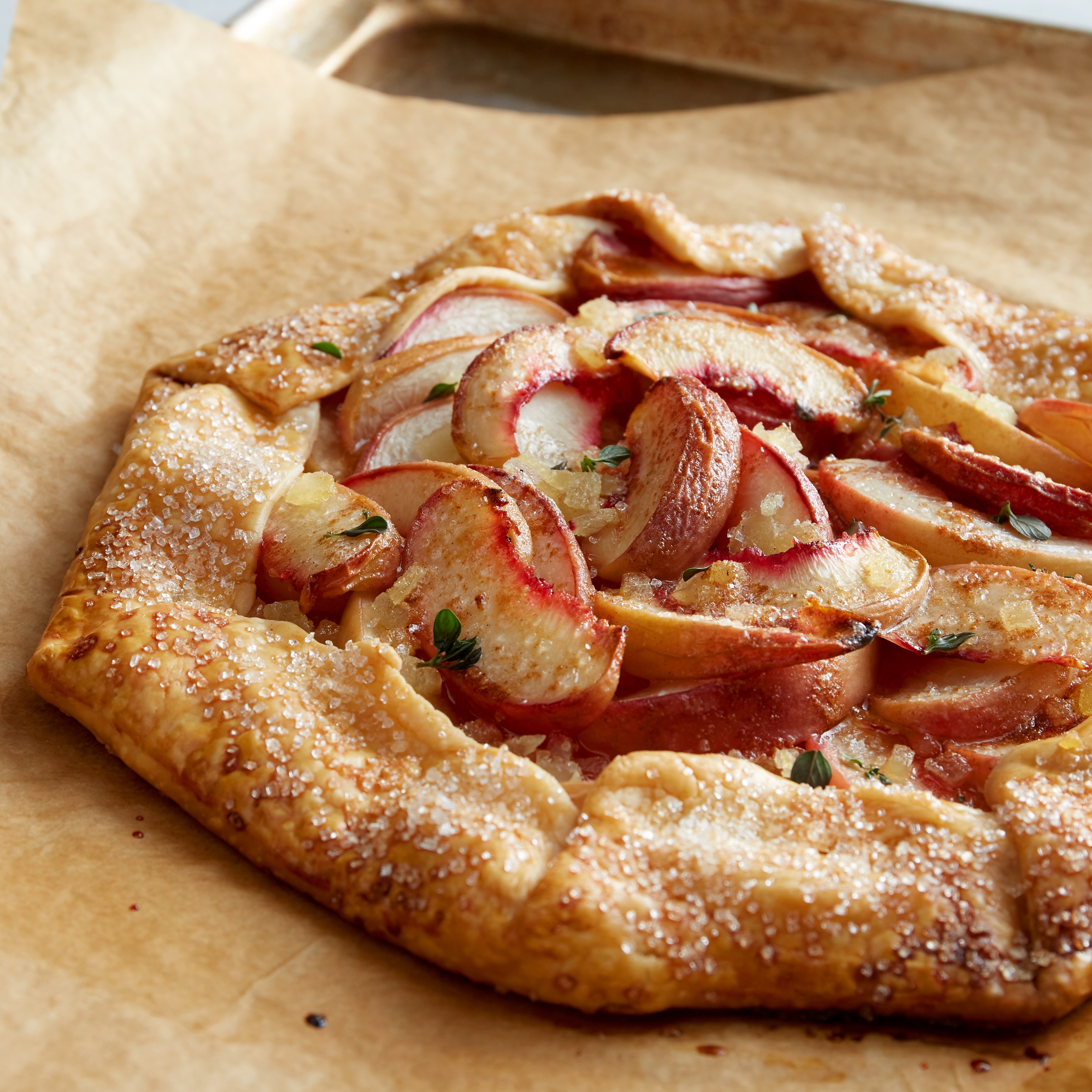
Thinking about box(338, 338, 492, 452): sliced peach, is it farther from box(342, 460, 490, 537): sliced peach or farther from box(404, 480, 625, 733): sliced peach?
box(404, 480, 625, 733): sliced peach

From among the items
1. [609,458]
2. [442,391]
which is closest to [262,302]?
[442,391]

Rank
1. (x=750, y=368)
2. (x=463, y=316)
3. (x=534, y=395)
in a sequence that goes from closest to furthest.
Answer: (x=534, y=395)
(x=750, y=368)
(x=463, y=316)

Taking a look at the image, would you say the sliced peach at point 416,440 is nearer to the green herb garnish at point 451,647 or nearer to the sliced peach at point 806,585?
the green herb garnish at point 451,647

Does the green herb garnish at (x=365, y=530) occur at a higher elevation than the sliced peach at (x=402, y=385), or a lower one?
lower

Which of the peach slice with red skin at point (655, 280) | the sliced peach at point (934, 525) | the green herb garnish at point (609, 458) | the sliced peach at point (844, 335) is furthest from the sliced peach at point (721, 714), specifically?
the peach slice with red skin at point (655, 280)

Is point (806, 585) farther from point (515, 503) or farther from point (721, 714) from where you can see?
point (515, 503)

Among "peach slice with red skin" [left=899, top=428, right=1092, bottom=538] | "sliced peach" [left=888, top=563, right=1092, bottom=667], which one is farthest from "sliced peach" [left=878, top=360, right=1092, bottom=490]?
"sliced peach" [left=888, top=563, right=1092, bottom=667]

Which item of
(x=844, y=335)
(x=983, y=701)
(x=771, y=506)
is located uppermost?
(x=844, y=335)
